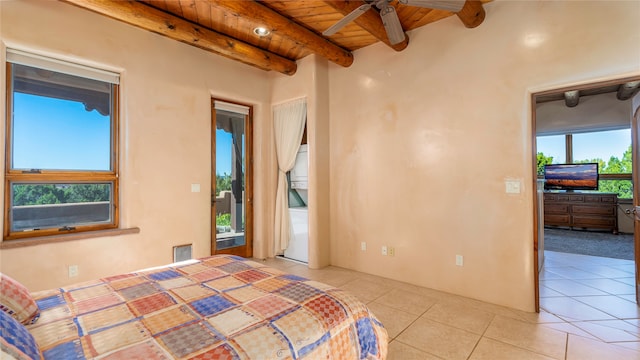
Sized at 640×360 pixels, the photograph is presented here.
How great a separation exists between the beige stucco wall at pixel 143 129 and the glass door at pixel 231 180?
8.0 inches

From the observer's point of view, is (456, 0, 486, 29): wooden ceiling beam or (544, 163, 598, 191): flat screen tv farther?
(544, 163, 598, 191): flat screen tv

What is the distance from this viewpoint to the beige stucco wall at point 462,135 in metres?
2.42

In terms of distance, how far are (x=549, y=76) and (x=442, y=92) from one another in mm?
908

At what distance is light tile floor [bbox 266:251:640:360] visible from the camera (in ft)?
6.56

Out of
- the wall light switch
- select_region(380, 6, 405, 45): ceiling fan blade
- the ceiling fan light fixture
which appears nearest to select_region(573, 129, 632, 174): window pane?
the wall light switch

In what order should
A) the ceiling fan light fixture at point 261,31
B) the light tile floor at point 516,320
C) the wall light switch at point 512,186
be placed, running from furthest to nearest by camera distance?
the ceiling fan light fixture at point 261,31, the wall light switch at point 512,186, the light tile floor at point 516,320

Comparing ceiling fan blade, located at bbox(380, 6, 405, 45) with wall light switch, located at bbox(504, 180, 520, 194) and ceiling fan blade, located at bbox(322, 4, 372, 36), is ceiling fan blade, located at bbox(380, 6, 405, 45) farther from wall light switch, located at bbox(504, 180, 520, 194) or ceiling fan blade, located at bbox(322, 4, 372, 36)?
wall light switch, located at bbox(504, 180, 520, 194)

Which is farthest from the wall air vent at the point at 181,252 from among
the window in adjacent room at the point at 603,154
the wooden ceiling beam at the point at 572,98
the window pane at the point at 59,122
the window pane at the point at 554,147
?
the window pane at the point at 554,147

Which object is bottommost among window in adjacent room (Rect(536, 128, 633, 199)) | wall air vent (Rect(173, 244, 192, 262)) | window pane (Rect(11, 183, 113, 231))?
wall air vent (Rect(173, 244, 192, 262))

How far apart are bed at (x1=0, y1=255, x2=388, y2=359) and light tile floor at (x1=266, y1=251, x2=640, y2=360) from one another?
0.89 meters

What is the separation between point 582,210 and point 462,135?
5442mm

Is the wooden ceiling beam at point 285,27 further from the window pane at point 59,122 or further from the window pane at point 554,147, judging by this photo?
the window pane at point 554,147

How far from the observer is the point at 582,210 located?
20.1 feet

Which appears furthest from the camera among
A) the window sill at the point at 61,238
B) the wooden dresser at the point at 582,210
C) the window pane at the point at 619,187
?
the window pane at the point at 619,187
